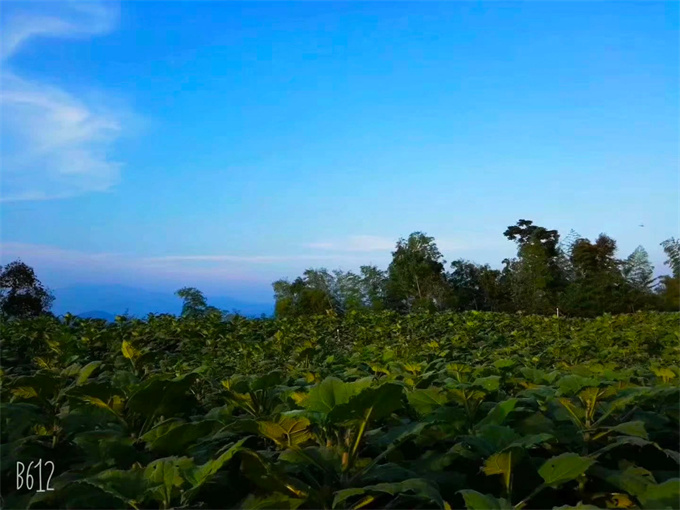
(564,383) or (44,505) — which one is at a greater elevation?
(564,383)

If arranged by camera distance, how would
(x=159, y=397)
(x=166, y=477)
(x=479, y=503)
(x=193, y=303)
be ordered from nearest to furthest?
(x=479, y=503) < (x=166, y=477) < (x=159, y=397) < (x=193, y=303)

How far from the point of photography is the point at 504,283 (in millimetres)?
27547

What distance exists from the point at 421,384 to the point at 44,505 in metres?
1.10

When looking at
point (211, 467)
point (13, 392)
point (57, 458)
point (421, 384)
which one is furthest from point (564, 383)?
point (13, 392)

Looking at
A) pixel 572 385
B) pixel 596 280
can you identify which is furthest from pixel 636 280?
pixel 572 385

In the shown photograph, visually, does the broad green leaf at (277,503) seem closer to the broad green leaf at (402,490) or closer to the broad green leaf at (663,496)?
the broad green leaf at (402,490)

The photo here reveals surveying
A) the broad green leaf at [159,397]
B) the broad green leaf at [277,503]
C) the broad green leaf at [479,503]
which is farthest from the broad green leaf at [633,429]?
the broad green leaf at [159,397]

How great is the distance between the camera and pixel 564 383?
1726 millimetres

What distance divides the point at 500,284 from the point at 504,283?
30cm

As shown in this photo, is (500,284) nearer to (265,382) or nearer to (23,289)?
(23,289)

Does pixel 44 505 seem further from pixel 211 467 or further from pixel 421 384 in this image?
pixel 421 384

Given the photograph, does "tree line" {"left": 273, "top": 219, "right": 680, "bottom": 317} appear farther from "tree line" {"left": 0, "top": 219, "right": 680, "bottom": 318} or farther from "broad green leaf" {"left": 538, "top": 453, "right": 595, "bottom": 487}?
"broad green leaf" {"left": 538, "top": 453, "right": 595, "bottom": 487}

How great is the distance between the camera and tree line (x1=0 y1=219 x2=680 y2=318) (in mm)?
17572

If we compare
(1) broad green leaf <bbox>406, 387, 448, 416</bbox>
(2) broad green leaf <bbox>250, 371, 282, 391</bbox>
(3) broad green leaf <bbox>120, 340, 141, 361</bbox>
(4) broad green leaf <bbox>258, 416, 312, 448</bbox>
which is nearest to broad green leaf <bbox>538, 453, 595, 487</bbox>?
(1) broad green leaf <bbox>406, 387, 448, 416</bbox>
